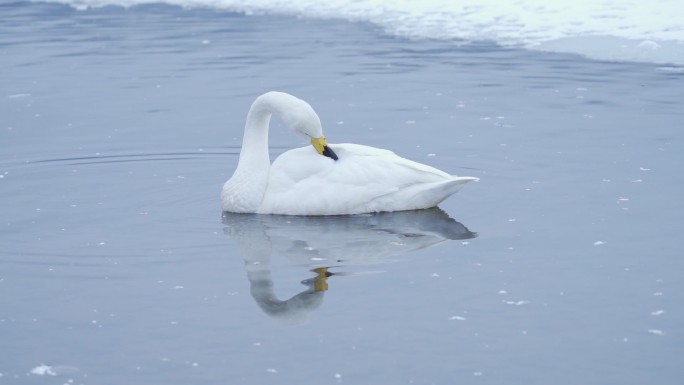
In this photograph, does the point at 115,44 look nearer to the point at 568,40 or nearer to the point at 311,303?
the point at 568,40

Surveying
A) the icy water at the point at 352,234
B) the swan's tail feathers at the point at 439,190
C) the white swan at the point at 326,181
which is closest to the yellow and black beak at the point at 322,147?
the white swan at the point at 326,181

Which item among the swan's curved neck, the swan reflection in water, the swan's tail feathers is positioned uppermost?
the swan's curved neck

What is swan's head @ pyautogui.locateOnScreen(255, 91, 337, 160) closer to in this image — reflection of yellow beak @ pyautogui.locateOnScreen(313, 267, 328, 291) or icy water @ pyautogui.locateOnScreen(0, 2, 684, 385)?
icy water @ pyautogui.locateOnScreen(0, 2, 684, 385)

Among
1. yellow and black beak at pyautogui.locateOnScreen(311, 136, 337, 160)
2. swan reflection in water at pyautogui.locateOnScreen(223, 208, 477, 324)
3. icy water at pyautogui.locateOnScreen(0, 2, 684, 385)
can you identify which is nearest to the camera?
icy water at pyautogui.locateOnScreen(0, 2, 684, 385)

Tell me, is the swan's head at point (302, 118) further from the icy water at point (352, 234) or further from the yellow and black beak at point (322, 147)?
the icy water at point (352, 234)

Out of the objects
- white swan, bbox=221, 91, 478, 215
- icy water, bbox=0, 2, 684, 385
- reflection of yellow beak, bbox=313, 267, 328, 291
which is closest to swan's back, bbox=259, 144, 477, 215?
white swan, bbox=221, 91, 478, 215

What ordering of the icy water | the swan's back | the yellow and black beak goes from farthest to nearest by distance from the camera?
1. the yellow and black beak
2. the swan's back
3. the icy water

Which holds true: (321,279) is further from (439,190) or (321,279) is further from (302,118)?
(302,118)

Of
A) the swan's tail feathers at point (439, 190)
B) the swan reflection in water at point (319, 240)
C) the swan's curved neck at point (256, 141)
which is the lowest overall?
the swan reflection in water at point (319, 240)

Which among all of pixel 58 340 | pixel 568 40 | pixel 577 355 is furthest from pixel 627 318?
pixel 568 40

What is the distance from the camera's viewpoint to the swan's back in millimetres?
8594

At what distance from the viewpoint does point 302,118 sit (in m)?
8.67

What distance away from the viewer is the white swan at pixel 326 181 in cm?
861

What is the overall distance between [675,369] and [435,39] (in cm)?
1065
